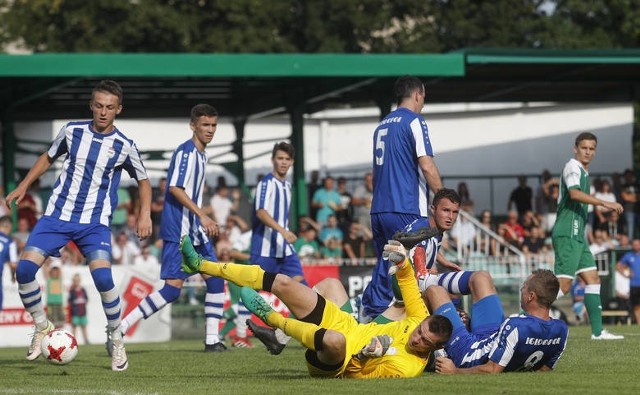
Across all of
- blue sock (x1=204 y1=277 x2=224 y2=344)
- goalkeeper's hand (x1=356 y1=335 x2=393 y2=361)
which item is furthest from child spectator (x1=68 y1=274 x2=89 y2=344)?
goalkeeper's hand (x1=356 y1=335 x2=393 y2=361)

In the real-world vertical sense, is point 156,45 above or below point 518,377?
above

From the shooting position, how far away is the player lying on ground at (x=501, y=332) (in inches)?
389

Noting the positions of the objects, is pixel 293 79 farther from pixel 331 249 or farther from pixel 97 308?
pixel 97 308

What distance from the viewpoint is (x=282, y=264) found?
52.2 feet

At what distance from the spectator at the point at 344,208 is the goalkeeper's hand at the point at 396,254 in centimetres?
1569

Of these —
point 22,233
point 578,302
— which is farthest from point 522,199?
point 22,233

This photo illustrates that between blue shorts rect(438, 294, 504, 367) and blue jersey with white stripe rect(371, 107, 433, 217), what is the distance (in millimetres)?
1532

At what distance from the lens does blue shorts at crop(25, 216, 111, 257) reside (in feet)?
37.6

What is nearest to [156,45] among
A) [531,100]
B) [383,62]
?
[531,100]

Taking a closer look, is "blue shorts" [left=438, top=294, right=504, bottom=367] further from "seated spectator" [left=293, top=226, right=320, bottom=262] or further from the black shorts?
the black shorts

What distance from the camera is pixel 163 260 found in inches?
567

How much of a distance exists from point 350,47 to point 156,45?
22.1ft

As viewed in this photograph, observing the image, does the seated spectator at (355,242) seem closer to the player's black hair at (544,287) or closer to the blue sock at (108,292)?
the blue sock at (108,292)

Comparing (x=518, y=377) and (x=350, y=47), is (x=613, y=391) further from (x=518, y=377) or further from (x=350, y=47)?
(x=350, y=47)
